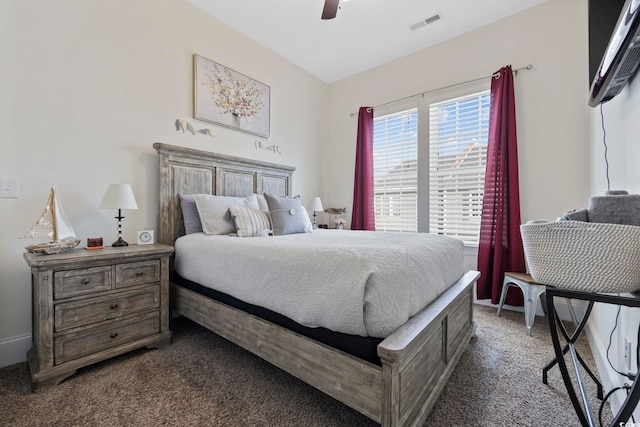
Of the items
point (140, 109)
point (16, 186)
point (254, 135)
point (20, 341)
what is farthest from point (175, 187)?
point (20, 341)

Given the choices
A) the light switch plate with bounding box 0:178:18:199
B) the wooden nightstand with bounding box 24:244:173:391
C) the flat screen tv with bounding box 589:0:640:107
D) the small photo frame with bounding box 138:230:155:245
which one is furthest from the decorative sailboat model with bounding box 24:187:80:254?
the flat screen tv with bounding box 589:0:640:107

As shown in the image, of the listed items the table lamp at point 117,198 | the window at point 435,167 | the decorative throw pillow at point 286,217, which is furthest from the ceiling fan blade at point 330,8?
the table lamp at point 117,198

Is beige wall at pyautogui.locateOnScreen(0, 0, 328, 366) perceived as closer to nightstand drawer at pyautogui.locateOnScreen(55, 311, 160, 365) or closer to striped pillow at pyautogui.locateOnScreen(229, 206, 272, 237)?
nightstand drawer at pyautogui.locateOnScreen(55, 311, 160, 365)

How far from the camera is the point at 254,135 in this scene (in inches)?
129

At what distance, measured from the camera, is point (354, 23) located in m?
2.93

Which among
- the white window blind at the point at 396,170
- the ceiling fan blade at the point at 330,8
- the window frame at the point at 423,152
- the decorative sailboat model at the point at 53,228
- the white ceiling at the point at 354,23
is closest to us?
the decorative sailboat model at the point at 53,228

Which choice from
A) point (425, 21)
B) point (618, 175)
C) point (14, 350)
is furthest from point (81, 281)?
point (425, 21)

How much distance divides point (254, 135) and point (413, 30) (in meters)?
2.16

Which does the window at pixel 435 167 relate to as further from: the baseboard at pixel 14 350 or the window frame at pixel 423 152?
the baseboard at pixel 14 350

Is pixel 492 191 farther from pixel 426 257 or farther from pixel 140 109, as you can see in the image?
pixel 140 109

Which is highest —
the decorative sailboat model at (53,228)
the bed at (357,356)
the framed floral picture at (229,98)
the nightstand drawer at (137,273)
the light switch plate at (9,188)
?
the framed floral picture at (229,98)

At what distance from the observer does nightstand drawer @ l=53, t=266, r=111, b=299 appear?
1.57m

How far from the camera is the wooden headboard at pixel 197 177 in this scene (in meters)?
2.42

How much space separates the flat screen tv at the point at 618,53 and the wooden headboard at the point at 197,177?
2.77m
